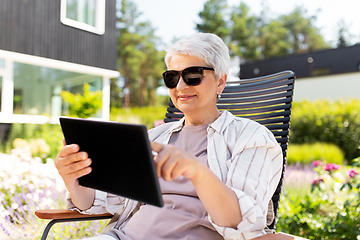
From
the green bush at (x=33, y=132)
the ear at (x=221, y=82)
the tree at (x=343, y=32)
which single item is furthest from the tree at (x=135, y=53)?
the ear at (x=221, y=82)

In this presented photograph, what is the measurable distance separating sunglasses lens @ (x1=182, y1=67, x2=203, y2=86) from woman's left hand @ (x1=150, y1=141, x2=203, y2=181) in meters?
0.63

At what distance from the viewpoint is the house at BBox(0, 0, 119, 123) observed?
7652mm

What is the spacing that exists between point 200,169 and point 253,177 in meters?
0.35

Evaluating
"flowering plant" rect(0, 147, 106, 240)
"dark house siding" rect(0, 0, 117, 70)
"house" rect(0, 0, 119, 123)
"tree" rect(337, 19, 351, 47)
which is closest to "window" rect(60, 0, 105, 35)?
"house" rect(0, 0, 119, 123)

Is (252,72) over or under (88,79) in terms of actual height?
over

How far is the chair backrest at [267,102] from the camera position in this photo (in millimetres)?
2059

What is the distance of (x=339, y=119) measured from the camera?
1038 cm

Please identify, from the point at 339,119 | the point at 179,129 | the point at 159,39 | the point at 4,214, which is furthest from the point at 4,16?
the point at 159,39

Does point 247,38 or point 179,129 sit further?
point 247,38

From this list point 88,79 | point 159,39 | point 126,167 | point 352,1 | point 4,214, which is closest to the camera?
point 126,167

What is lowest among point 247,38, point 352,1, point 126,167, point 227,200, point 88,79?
point 227,200

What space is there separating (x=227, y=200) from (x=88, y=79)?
938 cm

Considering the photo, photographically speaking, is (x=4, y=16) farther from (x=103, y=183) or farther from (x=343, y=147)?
(x=343, y=147)

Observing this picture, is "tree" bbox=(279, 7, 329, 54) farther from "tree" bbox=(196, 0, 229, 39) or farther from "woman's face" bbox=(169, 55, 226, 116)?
"woman's face" bbox=(169, 55, 226, 116)
